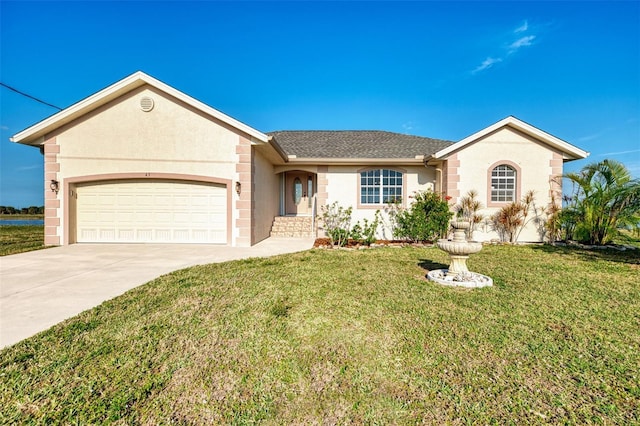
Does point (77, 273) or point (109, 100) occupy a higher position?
point (109, 100)

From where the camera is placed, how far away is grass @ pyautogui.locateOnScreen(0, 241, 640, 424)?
89.3 inches

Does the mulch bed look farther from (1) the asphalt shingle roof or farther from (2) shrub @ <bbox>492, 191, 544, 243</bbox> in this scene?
(1) the asphalt shingle roof

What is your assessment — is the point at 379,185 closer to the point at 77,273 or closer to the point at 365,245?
the point at 365,245

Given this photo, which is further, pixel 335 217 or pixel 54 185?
pixel 335 217

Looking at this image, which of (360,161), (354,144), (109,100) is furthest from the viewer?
(354,144)

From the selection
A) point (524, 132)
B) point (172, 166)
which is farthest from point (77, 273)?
point (524, 132)

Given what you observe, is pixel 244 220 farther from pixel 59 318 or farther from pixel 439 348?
pixel 439 348

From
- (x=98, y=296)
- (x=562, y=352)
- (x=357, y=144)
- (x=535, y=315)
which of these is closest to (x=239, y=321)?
(x=98, y=296)

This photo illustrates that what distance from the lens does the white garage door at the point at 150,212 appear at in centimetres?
1012

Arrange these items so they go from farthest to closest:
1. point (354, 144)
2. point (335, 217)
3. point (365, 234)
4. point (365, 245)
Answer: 1. point (354, 144)
2. point (335, 217)
3. point (365, 234)
4. point (365, 245)

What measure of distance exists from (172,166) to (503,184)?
12674 millimetres

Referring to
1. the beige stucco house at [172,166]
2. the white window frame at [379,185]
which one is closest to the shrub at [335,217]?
the white window frame at [379,185]

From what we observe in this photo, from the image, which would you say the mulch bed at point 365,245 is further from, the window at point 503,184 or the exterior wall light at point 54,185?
the exterior wall light at point 54,185

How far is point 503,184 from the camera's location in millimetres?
11320
